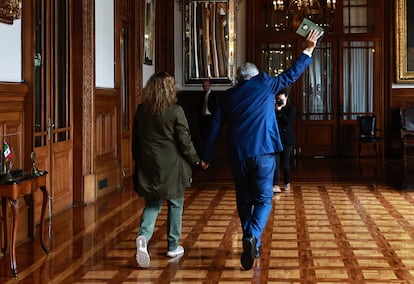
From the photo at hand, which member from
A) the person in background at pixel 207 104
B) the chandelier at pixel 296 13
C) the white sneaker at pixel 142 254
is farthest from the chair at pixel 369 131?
the white sneaker at pixel 142 254

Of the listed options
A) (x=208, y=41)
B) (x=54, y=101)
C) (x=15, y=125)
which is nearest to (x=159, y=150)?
(x=15, y=125)

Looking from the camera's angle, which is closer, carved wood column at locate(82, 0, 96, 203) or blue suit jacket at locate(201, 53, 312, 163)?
blue suit jacket at locate(201, 53, 312, 163)

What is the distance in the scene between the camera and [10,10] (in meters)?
5.71

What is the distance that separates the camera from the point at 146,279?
4852mm

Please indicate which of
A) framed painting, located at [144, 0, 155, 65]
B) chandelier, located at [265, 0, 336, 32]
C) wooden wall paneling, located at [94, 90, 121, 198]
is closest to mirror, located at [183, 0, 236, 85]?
chandelier, located at [265, 0, 336, 32]

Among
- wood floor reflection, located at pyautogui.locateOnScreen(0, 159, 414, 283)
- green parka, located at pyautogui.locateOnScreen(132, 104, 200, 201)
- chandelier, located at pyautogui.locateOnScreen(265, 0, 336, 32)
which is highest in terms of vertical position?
chandelier, located at pyautogui.locateOnScreen(265, 0, 336, 32)

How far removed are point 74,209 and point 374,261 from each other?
3803 millimetres

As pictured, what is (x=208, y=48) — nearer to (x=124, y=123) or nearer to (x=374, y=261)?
(x=124, y=123)

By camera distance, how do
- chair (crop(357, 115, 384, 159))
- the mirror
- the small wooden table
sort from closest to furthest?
the small wooden table → chair (crop(357, 115, 384, 159)) → the mirror

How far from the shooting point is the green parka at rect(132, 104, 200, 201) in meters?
5.18

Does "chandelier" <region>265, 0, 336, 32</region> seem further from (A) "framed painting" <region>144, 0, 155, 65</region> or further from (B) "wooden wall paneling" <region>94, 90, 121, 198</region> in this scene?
(B) "wooden wall paneling" <region>94, 90, 121, 198</region>

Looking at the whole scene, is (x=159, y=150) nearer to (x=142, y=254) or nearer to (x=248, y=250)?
(x=142, y=254)

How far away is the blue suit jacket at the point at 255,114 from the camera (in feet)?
16.8

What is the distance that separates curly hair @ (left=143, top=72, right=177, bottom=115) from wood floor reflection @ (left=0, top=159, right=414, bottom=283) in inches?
46.9
